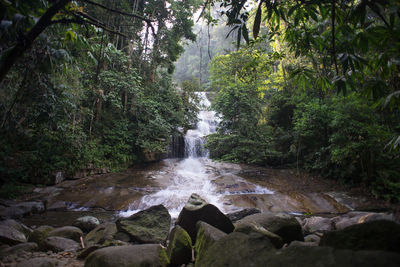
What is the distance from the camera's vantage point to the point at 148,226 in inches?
161

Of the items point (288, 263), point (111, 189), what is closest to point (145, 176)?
point (111, 189)

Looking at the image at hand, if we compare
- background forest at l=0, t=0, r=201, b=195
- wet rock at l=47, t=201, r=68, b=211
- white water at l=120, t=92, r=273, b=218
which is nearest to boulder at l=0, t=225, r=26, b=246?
background forest at l=0, t=0, r=201, b=195

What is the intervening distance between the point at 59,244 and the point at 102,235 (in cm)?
67

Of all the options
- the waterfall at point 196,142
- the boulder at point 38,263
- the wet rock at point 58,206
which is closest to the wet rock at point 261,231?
the boulder at point 38,263

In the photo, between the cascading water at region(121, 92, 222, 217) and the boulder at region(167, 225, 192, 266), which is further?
the cascading water at region(121, 92, 222, 217)

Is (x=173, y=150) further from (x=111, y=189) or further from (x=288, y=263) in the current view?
(x=288, y=263)

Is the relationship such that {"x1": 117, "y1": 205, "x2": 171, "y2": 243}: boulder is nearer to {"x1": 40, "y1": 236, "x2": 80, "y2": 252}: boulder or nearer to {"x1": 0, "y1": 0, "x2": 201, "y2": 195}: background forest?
{"x1": 40, "y1": 236, "x2": 80, "y2": 252}: boulder

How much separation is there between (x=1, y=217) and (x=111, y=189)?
321 cm

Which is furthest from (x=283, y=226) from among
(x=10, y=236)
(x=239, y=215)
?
(x=10, y=236)

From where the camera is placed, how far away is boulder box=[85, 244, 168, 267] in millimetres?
2350

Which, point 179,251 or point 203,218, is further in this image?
point 203,218

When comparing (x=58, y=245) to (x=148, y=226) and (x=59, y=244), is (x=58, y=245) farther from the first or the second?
(x=148, y=226)

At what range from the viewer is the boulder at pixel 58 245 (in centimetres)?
353

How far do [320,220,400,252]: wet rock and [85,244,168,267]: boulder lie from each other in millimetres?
1836
